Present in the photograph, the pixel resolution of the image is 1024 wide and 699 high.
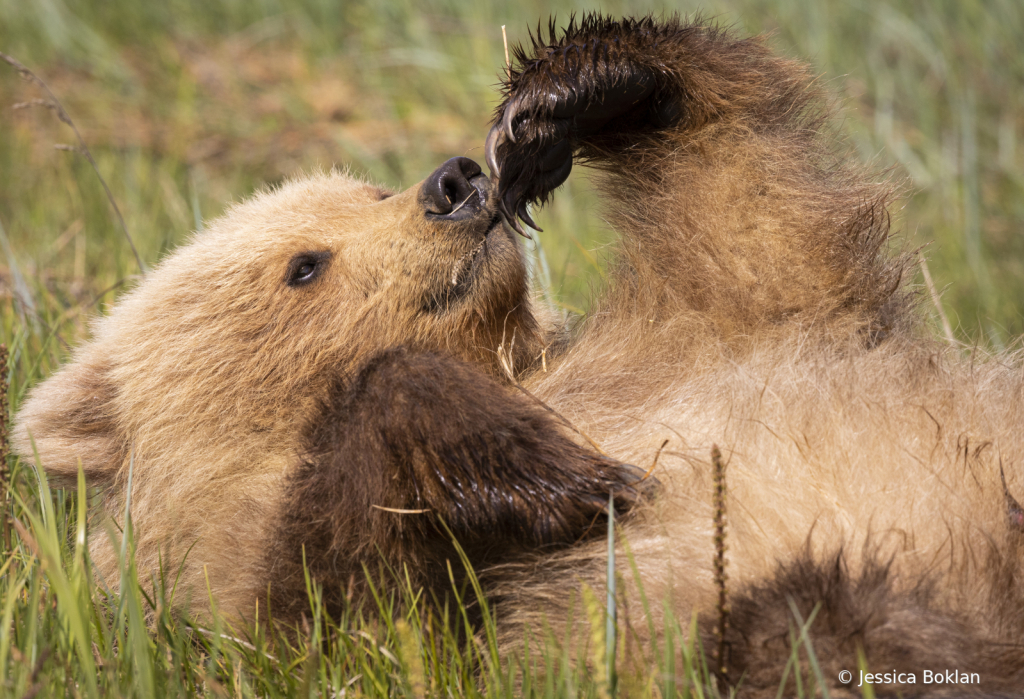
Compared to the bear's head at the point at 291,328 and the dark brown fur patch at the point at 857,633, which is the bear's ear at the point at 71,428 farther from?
the dark brown fur patch at the point at 857,633

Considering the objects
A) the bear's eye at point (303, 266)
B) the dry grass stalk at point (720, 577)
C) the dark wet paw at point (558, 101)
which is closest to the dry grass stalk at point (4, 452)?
the bear's eye at point (303, 266)

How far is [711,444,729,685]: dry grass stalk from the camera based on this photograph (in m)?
1.65

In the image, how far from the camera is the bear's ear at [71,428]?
101 inches

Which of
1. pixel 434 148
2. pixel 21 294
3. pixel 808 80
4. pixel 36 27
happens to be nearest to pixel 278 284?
pixel 21 294

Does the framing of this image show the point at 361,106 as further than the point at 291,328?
Yes

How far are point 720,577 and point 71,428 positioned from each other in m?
1.84

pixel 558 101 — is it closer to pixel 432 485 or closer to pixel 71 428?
pixel 432 485

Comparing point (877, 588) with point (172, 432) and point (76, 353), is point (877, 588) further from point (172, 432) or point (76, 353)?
point (76, 353)

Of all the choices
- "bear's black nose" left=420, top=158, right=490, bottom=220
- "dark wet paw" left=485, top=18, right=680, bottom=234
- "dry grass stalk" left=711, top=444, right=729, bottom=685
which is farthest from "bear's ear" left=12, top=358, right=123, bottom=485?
"dry grass stalk" left=711, top=444, right=729, bottom=685

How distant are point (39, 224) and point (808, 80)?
14.0 feet

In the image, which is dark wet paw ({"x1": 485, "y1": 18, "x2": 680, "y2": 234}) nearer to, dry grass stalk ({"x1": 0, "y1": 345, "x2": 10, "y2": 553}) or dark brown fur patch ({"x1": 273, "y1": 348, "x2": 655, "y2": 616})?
dark brown fur patch ({"x1": 273, "y1": 348, "x2": 655, "y2": 616})

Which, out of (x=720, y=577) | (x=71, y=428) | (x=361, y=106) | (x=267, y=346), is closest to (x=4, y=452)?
(x=71, y=428)

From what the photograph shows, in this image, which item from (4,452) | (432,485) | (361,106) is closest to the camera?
(432,485)

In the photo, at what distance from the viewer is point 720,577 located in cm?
165
